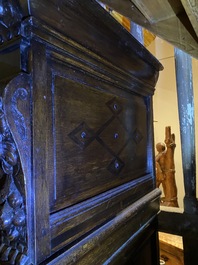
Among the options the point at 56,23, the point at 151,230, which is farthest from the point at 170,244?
the point at 56,23

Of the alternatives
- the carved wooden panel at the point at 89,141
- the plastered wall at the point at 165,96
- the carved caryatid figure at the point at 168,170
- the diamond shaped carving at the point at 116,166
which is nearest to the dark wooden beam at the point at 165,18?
the carved wooden panel at the point at 89,141

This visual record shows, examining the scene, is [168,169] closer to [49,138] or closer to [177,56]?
[177,56]

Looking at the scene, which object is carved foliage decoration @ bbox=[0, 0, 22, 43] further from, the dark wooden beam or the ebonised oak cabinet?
the dark wooden beam

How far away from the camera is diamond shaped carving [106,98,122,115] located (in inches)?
26.9

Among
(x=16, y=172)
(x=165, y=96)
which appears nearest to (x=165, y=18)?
(x=16, y=172)

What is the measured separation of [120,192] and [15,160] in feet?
1.36

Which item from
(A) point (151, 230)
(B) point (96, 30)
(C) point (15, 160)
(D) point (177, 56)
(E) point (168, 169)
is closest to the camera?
(C) point (15, 160)

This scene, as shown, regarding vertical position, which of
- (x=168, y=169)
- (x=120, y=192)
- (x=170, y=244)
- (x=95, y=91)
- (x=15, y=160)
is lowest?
(x=170, y=244)

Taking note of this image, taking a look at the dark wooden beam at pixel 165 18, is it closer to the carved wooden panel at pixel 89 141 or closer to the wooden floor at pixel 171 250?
the carved wooden panel at pixel 89 141

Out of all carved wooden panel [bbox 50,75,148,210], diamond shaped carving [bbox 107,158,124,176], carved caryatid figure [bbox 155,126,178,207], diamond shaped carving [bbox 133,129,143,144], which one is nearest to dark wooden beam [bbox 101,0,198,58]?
carved wooden panel [bbox 50,75,148,210]

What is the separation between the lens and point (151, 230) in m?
0.98

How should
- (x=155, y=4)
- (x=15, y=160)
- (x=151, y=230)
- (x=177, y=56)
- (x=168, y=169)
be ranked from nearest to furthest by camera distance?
(x=15, y=160)
(x=155, y=4)
(x=151, y=230)
(x=177, y=56)
(x=168, y=169)

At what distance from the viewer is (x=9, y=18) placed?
0.40 metres

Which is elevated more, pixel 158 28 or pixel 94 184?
pixel 158 28
